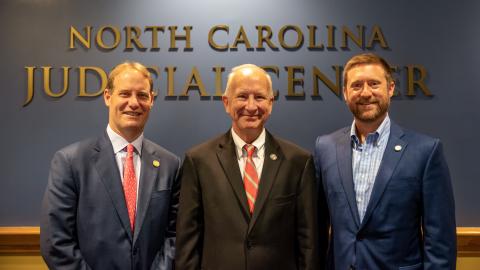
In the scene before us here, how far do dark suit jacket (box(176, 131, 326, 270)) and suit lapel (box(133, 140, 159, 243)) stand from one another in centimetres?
17

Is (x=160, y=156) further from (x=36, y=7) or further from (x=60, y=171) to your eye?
(x=36, y=7)

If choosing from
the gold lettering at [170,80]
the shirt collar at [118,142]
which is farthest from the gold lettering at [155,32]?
the shirt collar at [118,142]

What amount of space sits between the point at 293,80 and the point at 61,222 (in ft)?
6.15

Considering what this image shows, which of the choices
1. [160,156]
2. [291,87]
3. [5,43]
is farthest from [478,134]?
[5,43]

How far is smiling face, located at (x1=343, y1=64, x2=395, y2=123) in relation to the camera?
7.26 feet

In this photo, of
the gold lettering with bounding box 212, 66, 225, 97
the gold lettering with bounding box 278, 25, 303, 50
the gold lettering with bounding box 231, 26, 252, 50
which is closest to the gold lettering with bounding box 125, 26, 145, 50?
the gold lettering with bounding box 212, 66, 225, 97

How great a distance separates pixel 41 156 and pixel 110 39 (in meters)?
1.00

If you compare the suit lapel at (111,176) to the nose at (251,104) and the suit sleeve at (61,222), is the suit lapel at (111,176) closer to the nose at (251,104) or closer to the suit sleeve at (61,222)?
the suit sleeve at (61,222)

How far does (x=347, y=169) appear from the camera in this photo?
2.21 meters

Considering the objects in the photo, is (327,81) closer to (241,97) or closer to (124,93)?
(241,97)

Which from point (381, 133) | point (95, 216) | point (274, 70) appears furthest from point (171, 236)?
point (274, 70)

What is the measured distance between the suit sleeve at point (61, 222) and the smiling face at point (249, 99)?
853mm

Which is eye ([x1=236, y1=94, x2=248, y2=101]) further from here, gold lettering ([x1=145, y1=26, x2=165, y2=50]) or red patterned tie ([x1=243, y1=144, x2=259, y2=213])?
gold lettering ([x1=145, y1=26, x2=165, y2=50])

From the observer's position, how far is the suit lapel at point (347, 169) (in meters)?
2.15
